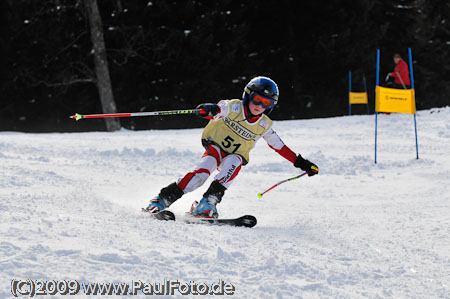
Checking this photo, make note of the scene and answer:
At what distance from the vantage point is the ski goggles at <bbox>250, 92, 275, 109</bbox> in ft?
16.0

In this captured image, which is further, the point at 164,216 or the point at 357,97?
the point at 357,97

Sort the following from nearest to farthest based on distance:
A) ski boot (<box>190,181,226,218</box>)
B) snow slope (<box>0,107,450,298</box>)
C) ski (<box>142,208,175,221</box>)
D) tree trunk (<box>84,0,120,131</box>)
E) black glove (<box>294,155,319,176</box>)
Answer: snow slope (<box>0,107,450,298</box>) → ski (<box>142,208,175,221</box>) → ski boot (<box>190,181,226,218</box>) → black glove (<box>294,155,319,176</box>) → tree trunk (<box>84,0,120,131</box>)

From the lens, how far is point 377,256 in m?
3.60

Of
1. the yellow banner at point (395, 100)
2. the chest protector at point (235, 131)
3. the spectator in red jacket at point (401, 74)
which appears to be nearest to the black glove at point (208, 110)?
→ the chest protector at point (235, 131)

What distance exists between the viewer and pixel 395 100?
9.34 m

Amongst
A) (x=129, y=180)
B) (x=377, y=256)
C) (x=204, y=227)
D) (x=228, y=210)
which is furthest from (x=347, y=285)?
(x=129, y=180)

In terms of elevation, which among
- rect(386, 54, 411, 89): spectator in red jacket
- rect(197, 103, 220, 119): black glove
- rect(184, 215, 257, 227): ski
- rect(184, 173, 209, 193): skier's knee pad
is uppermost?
rect(386, 54, 411, 89): spectator in red jacket

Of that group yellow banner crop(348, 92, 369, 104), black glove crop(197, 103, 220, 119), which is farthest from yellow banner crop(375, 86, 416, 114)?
yellow banner crop(348, 92, 369, 104)

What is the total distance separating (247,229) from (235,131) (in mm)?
1233

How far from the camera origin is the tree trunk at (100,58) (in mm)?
16672

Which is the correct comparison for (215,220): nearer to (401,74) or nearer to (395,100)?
(395,100)

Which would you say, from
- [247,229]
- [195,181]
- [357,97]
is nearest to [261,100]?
[195,181]

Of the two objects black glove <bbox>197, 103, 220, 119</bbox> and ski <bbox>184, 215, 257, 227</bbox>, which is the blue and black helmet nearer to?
black glove <bbox>197, 103, 220, 119</bbox>

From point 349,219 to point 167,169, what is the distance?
150 inches
